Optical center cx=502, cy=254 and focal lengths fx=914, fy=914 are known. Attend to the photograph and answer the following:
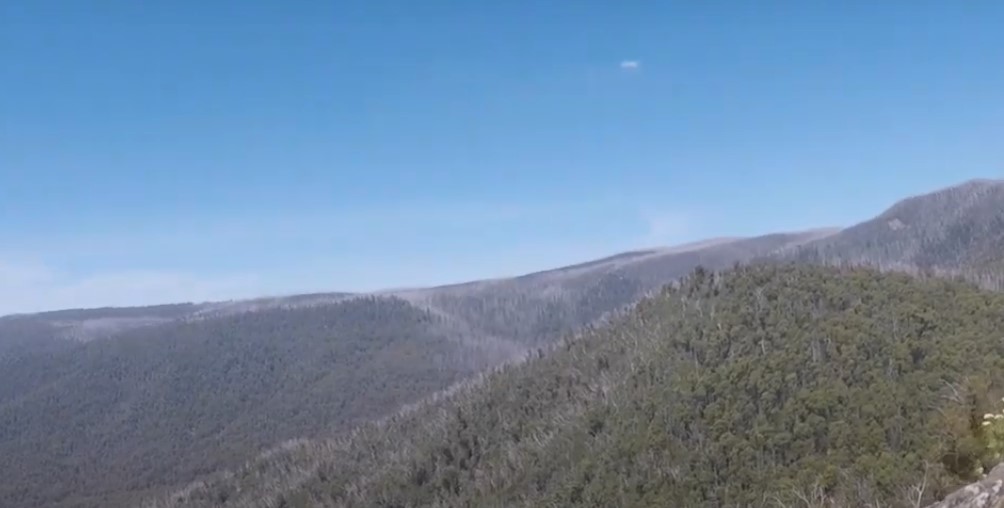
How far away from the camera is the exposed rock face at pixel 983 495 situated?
114ft

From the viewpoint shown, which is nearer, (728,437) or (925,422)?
(925,422)

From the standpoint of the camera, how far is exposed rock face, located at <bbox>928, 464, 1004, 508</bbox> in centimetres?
3466

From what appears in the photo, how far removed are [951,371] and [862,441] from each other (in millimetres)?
26390

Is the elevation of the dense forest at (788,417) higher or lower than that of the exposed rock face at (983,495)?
lower

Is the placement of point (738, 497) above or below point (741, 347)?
below

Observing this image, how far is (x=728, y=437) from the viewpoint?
162 m

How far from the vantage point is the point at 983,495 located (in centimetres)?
3562

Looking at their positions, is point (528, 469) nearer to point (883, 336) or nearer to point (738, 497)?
point (738, 497)

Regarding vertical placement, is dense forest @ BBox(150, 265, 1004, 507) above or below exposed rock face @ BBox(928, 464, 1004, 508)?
below

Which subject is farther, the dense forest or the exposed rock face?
the dense forest

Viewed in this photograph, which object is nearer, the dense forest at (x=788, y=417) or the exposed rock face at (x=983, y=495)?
the exposed rock face at (x=983, y=495)

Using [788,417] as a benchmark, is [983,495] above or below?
above

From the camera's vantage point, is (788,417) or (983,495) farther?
(788,417)

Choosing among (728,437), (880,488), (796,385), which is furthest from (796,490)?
(796,385)
